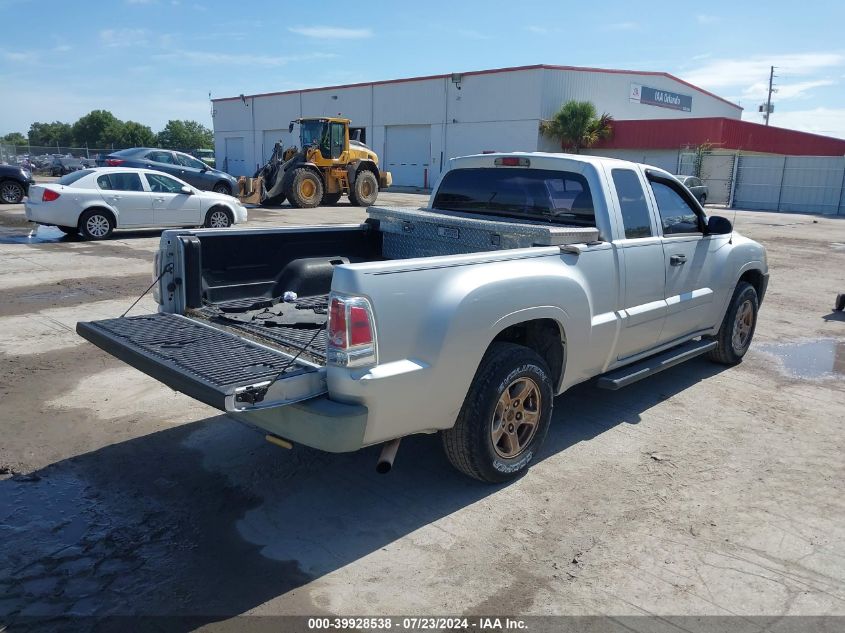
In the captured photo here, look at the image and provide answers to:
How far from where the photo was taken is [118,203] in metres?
14.9

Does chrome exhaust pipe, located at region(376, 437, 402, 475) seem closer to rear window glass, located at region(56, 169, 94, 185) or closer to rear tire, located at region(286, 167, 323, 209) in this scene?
rear window glass, located at region(56, 169, 94, 185)

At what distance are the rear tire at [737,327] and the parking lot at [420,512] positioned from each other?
1.55ft

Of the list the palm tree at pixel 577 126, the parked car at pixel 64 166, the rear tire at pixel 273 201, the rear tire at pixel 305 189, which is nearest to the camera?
the rear tire at pixel 305 189

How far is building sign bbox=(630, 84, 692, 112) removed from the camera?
43312mm

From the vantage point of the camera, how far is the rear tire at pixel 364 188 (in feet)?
79.8

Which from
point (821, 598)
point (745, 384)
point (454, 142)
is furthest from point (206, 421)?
point (454, 142)

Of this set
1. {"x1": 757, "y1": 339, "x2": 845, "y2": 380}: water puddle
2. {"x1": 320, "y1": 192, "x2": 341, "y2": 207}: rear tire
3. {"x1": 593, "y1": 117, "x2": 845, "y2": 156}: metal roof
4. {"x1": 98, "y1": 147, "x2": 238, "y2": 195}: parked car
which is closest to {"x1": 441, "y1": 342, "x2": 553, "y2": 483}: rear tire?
{"x1": 757, "y1": 339, "x2": 845, "y2": 380}: water puddle

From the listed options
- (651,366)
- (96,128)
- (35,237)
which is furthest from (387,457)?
(96,128)

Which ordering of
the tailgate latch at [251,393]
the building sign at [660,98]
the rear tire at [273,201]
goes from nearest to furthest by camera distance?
the tailgate latch at [251,393]
the rear tire at [273,201]
the building sign at [660,98]

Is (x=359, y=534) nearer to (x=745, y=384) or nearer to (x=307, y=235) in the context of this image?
(x=307, y=235)

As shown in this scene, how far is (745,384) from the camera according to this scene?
6.39 m

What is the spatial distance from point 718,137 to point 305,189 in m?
23.2

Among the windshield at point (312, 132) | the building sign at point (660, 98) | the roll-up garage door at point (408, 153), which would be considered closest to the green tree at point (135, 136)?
the roll-up garage door at point (408, 153)

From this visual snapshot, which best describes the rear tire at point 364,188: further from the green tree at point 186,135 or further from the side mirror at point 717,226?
the green tree at point 186,135
